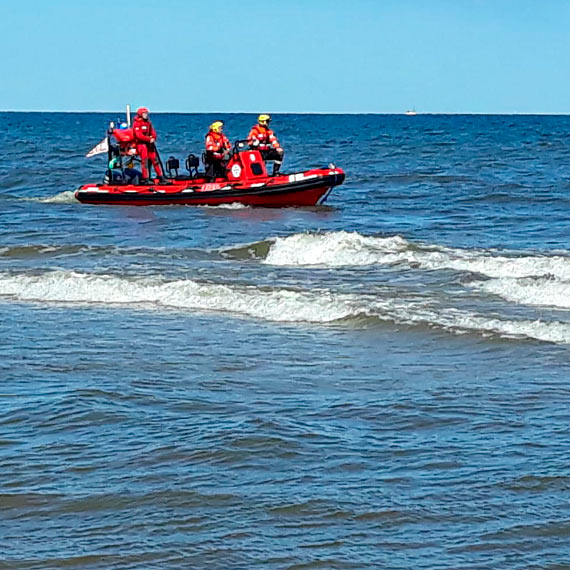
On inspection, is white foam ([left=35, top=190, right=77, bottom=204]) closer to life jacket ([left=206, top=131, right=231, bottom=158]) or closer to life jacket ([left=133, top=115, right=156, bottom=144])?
life jacket ([left=133, top=115, right=156, bottom=144])

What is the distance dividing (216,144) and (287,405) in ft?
45.4

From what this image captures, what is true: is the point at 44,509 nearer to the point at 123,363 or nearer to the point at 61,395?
the point at 61,395

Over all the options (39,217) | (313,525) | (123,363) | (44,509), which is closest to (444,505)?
(313,525)

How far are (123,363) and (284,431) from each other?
6.80ft

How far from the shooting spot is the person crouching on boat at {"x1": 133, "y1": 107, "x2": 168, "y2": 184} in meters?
20.0

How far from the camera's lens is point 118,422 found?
6410 millimetres

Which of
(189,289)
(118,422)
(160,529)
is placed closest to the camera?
(160,529)

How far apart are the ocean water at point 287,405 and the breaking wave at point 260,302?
0.12 feet

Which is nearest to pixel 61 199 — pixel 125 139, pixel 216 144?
pixel 125 139

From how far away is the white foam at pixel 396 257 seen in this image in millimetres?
13023

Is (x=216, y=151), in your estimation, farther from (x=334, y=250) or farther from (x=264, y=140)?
(x=334, y=250)

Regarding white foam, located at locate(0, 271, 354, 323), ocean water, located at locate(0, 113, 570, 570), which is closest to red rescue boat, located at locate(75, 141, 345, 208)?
ocean water, located at locate(0, 113, 570, 570)

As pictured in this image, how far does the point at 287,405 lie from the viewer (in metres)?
6.79

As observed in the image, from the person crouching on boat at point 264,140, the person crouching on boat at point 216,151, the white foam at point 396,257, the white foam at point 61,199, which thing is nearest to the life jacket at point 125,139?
the person crouching on boat at point 216,151
